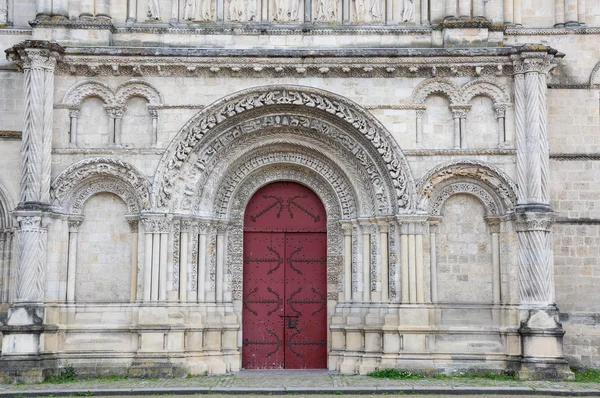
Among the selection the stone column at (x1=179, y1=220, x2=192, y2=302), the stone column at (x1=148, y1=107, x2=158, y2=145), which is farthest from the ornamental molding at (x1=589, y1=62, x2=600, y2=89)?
the stone column at (x1=148, y1=107, x2=158, y2=145)

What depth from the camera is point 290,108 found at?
1605cm

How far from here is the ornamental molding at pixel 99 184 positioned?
1545 centimetres

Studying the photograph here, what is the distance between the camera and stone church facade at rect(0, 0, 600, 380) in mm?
15141

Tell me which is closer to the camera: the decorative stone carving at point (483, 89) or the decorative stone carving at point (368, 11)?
the decorative stone carving at point (483, 89)

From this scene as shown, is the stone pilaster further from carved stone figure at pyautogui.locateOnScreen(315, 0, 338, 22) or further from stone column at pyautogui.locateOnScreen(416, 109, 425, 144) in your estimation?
stone column at pyautogui.locateOnScreen(416, 109, 425, 144)

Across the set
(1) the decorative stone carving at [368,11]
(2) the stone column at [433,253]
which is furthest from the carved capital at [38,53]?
(2) the stone column at [433,253]

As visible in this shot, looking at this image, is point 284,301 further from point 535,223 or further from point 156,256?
point 535,223

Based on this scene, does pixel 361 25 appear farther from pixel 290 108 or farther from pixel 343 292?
pixel 343 292

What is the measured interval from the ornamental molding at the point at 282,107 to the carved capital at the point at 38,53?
278cm

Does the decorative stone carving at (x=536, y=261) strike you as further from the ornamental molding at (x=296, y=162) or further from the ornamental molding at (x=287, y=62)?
the ornamental molding at (x=287, y=62)

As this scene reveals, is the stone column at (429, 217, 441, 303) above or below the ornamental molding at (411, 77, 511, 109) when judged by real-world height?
below

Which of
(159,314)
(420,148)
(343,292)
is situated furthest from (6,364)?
(420,148)

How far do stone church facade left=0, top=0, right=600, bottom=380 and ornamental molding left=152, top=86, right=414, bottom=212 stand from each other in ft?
0.13

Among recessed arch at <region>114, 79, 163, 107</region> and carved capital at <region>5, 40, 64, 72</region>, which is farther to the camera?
recessed arch at <region>114, 79, 163, 107</region>
